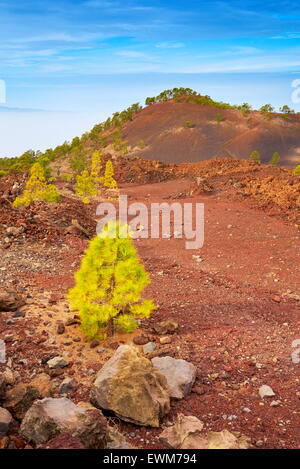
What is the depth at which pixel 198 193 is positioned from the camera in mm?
30984

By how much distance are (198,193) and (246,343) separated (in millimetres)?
22371

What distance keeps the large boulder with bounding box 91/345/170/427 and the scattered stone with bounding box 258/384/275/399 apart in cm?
177

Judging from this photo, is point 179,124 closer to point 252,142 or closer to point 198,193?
point 252,142

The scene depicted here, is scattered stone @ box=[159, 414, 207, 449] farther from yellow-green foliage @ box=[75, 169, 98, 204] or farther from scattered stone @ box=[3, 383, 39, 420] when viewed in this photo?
yellow-green foliage @ box=[75, 169, 98, 204]

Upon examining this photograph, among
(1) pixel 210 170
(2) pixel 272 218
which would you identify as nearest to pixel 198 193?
(2) pixel 272 218

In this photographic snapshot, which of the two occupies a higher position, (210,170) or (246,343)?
(210,170)

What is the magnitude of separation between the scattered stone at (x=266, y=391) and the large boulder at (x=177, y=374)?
120cm

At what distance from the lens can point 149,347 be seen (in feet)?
29.0

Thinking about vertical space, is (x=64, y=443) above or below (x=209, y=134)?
below

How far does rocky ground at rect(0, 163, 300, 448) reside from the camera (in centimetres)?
686

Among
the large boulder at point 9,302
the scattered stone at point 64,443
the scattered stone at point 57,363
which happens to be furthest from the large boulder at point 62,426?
the large boulder at point 9,302

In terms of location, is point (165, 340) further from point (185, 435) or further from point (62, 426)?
point (62, 426)

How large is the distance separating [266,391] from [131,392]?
257 cm

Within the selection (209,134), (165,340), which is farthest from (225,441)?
(209,134)
